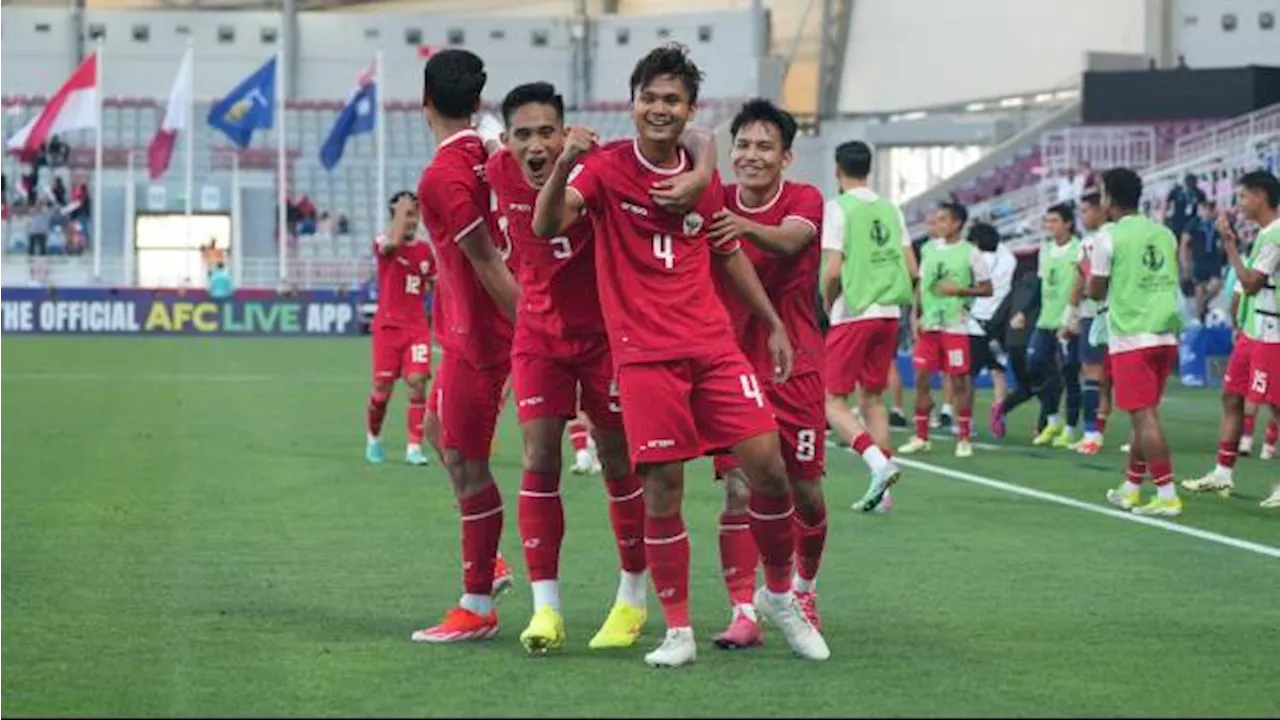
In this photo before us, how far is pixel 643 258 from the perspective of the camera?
858cm

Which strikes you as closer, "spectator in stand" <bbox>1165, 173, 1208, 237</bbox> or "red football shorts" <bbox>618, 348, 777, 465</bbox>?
"red football shorts" <bbox>618, 348, 777, 465</bbox>

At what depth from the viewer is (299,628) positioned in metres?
9.40

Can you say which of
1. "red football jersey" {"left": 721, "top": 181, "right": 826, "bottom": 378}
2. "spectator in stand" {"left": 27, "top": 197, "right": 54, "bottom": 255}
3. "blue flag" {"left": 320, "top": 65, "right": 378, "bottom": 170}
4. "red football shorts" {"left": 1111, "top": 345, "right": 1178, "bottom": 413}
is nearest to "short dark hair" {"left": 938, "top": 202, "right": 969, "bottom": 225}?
"red football shorts" {"left": 1111, "top": 345, "right": 1178, "bottom": 413}

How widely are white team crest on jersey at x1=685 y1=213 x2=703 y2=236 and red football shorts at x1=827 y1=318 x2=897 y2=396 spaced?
24.7 feet

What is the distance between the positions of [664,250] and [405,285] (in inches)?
407

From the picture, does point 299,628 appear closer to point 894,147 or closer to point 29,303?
point 29,303

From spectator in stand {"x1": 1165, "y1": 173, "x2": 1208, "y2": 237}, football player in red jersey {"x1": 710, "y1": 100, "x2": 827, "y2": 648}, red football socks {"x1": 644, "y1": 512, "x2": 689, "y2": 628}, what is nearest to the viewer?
red football socks {"x1": 644, "y1": 512, "x2": 689, "y2": 628}

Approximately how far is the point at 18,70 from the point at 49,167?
10.1 ft

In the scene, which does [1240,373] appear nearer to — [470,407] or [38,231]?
[470,407]

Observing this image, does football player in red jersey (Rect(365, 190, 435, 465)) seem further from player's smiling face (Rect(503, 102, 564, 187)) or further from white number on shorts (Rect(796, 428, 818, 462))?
player's smiling face (Rect(503, 102, 564, 187))

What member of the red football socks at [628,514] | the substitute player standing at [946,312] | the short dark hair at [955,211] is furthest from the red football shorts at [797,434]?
the short dark hair at [955,211]

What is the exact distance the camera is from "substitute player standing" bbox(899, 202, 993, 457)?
20.5 metres

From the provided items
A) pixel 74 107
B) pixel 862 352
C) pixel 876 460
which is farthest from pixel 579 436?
pixel 74 107

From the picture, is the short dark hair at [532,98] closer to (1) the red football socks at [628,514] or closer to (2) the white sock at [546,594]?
(1) the red football socks at [628,514]
